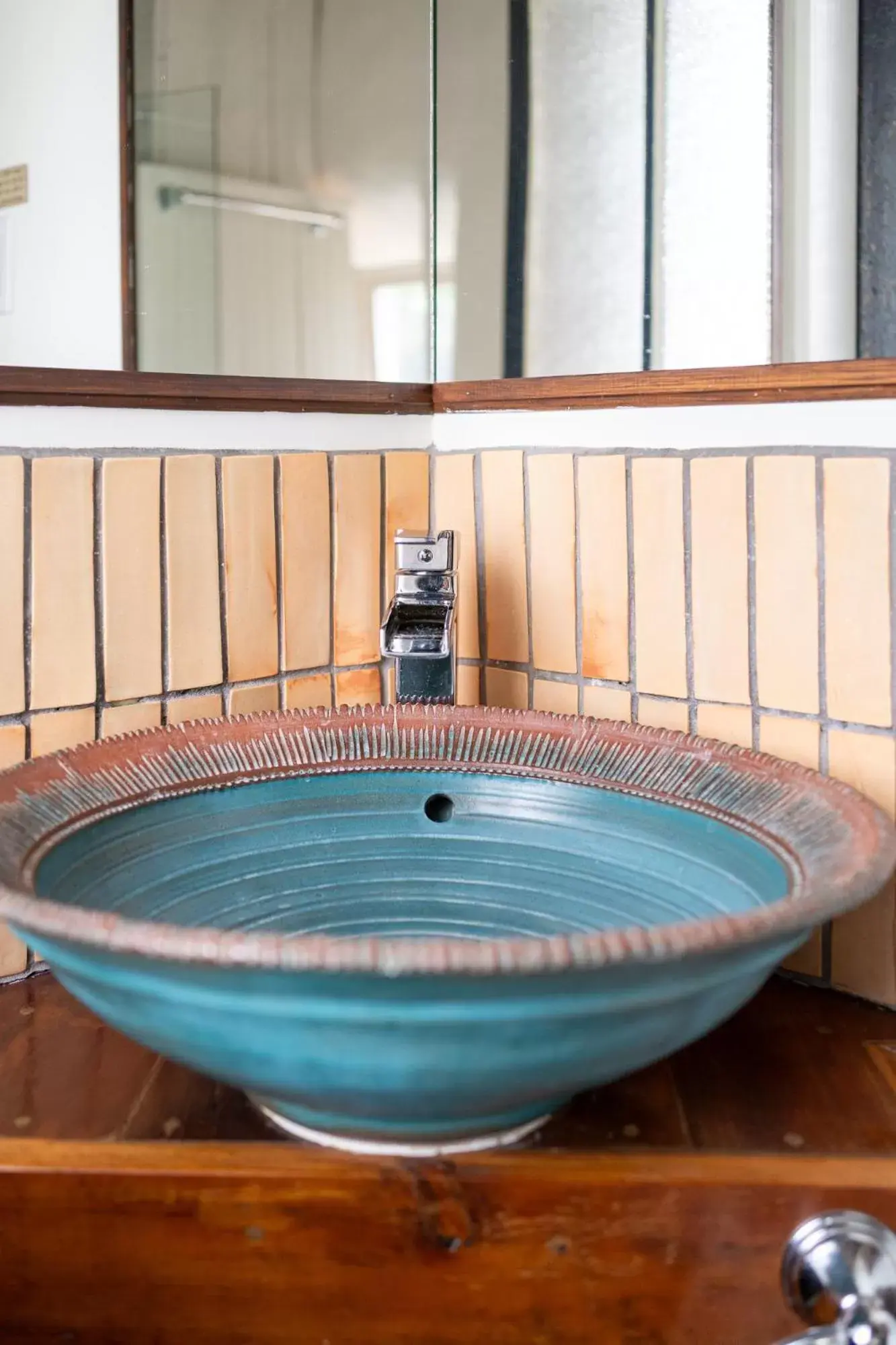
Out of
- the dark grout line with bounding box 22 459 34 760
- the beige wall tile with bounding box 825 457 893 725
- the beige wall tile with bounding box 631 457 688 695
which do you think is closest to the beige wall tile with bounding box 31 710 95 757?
the dark grout line with bounding box 22 459 34 760

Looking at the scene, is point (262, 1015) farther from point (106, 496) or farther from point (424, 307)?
point (424, 307)

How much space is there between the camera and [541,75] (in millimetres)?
1251

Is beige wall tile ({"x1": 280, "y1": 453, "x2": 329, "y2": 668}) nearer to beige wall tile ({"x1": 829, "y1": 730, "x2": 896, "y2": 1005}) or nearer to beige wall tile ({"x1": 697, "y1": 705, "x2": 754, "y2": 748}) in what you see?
beige wall tile ({"x1": 697, "y1": 705, "x2": 754, "y2": 748})

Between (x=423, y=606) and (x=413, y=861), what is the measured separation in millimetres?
231

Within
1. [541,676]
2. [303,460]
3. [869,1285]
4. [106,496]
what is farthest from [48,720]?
[869,1285]

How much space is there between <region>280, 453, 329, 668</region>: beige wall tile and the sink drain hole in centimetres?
24

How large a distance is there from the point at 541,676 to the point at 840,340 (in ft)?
1.18

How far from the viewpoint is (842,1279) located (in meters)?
→ 0.55

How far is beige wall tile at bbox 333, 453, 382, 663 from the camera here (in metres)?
1.06

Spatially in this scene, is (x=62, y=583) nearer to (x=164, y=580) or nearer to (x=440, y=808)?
(x=164, y=580)

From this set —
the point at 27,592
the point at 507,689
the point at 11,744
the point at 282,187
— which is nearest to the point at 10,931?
the point at 11,744

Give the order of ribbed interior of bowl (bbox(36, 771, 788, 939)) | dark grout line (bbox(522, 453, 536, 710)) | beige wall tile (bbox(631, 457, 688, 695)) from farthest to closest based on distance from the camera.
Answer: dark grout line (bbox(522, 453, 536, 710)) → beige wall tile (bbox(631, 457, 688, 695)) → ribbed interior of bowl (bbox(36, 771, 788, 939))

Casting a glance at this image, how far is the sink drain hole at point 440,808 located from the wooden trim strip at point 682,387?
35cm

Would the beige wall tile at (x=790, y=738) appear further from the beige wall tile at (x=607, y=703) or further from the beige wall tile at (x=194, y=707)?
the beige wall tile at (x=194, y=707)
